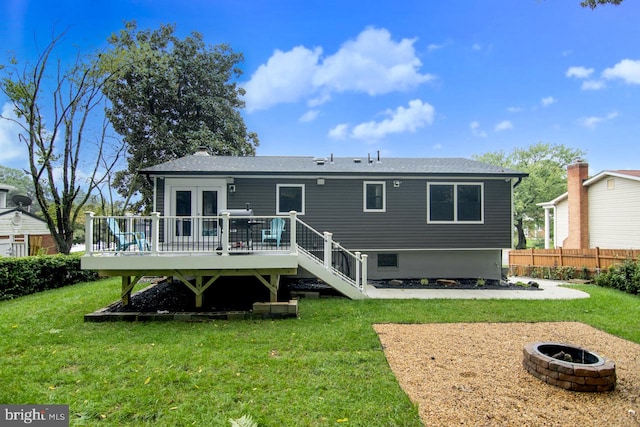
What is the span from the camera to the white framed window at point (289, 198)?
33.8ft

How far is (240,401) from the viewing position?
3.31m

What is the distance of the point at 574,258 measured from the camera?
44.2ft

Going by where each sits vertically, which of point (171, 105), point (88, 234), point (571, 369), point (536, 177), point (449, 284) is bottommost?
point (449, 284)

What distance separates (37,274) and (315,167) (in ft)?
29.3

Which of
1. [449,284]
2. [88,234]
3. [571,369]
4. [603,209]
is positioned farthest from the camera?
[603,209]

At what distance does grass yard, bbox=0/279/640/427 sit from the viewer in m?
3.13

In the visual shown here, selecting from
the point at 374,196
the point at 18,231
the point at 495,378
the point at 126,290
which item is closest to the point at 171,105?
the point at 18,231

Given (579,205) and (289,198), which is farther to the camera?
(579,205)

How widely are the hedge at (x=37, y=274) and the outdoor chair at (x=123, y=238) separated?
4.47m

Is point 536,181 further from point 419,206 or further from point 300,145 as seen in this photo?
point 419,206

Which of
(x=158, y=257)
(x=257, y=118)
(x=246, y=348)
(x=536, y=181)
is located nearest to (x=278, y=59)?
(x=257, y=118)

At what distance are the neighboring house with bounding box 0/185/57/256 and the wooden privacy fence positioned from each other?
2225 cm

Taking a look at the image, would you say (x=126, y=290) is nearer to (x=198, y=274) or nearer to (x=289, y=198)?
(x=198, y=274)

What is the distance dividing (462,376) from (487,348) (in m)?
1.22
